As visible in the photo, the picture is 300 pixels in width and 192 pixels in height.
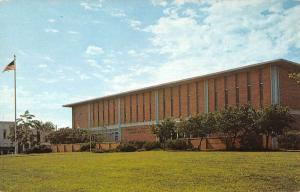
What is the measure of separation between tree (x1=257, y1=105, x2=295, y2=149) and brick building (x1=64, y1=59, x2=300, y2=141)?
326 inches

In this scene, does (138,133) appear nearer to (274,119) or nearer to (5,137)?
(274,119)

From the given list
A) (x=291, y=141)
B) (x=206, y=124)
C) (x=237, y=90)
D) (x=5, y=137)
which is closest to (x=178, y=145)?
(x=206, y=124)

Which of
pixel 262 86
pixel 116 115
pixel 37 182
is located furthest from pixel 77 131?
pixel 37 182

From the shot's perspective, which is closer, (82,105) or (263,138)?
(263,138)

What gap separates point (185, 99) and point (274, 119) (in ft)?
79.4

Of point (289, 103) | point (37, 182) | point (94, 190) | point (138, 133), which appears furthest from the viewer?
point (138, 133)

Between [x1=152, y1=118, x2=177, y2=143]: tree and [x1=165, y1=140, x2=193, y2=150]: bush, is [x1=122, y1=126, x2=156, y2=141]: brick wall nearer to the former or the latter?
[x1=152, y1=118, x2=177, y2=143]: tree

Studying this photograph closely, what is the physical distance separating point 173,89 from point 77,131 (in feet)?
76.0

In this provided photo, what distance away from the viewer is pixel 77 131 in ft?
285

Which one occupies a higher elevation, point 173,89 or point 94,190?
point 173,89

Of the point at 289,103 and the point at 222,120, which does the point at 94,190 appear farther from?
the point at 289,103

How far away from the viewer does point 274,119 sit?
→ 47.6 m

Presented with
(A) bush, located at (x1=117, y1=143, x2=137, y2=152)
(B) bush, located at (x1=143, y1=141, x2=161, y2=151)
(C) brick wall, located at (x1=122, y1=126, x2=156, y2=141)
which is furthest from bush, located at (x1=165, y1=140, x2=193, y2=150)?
(C) brick wall, located at (x1=122, y1=126, x2=156, y2=141)

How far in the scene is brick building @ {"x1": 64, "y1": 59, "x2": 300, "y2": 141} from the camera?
57.3m
